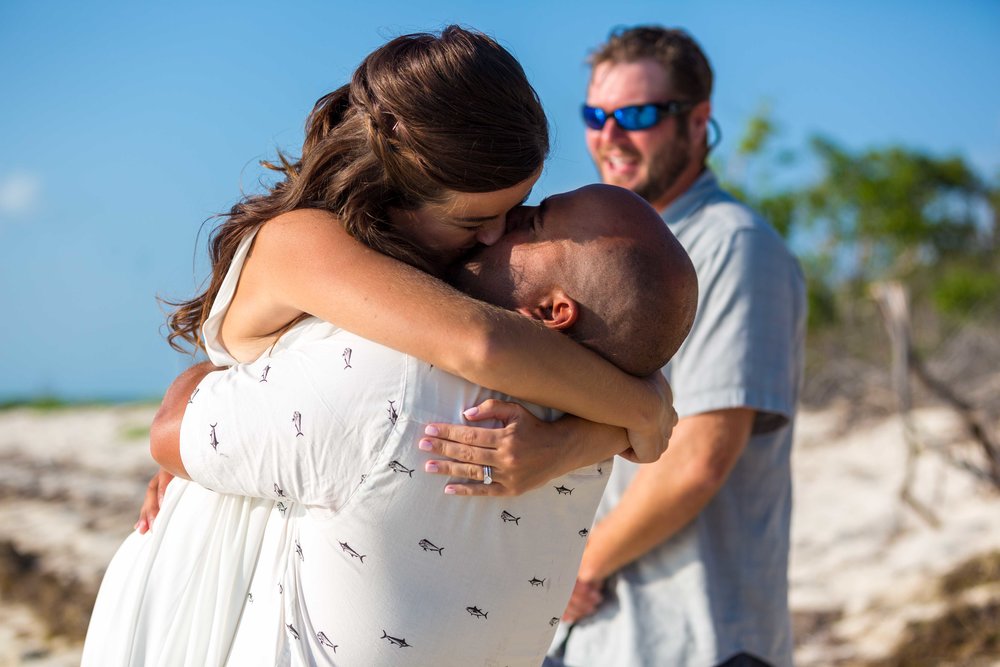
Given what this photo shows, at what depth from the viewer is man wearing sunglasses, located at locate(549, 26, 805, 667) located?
8.12 ft

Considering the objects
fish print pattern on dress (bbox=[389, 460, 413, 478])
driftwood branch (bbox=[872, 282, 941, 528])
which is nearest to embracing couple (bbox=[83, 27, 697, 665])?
fish print pattern on dress (bbox=[389, 460, 413, 478])

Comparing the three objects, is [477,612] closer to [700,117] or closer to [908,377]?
[700,117]

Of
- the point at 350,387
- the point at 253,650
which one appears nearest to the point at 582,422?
the point at 350,387

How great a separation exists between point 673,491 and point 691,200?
33.9 inches

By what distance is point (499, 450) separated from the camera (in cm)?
145

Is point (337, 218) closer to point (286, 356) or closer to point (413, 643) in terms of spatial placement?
point (286, 356)

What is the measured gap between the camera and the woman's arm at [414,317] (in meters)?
1.42

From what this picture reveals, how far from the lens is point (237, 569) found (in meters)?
1.58

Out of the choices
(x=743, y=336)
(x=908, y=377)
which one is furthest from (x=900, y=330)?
(x=743, y=336)

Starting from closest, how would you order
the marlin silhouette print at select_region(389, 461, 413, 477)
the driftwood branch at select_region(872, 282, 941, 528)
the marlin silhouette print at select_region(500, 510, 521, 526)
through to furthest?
1. the marlin silhouette print at select_region(389, 461, 413, 477)
2. the marlin silhouette print at select_region(500, 510, 521, 526)
3. the driftwood branch at select_region(872, 282, 941, 528)

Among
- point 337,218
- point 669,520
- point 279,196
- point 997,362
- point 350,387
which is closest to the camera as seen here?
point 350,387

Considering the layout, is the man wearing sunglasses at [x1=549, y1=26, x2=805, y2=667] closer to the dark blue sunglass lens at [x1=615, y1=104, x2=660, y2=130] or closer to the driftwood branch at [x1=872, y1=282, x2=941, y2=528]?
the dark blue sunglass lens at [x1=615, y1=104, x2=660, y2=130]

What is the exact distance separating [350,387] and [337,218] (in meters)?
0.30

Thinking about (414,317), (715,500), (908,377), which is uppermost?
(414,317)
